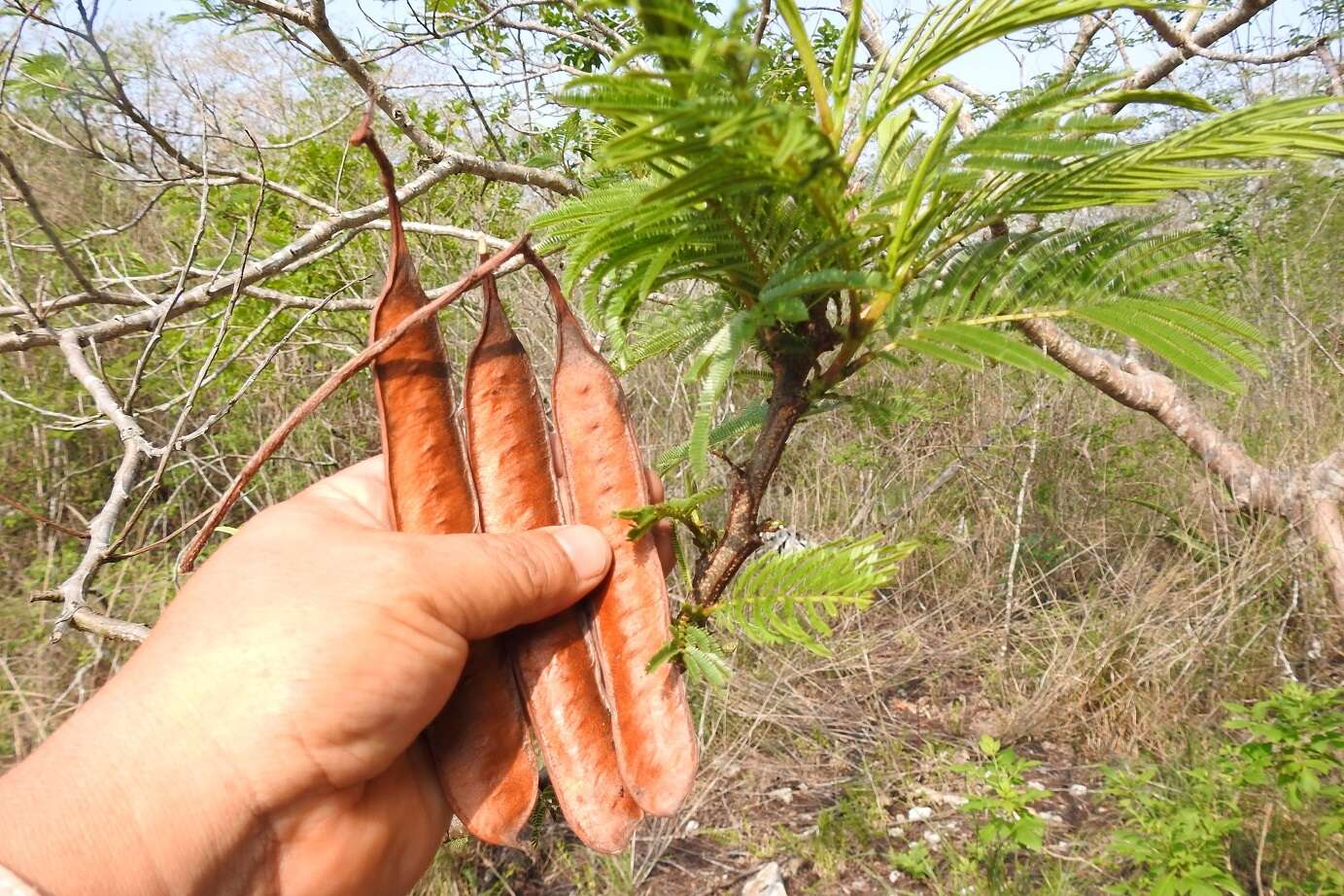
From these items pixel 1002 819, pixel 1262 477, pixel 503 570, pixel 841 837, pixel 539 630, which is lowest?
pixel 841 837

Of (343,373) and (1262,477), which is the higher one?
(343,373)

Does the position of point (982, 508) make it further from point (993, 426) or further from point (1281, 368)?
point (1281, 368)

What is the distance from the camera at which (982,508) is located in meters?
4.84

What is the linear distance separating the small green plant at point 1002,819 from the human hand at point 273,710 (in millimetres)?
2037

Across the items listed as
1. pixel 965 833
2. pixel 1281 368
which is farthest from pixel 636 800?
pixel 1281 368

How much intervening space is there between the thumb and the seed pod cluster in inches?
1.1

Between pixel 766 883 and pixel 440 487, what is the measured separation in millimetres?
2695

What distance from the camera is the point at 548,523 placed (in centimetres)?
112

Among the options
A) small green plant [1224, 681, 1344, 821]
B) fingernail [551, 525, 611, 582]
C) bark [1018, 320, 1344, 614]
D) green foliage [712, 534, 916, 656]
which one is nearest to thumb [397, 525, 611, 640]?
fingernail [551, 525, 611, 582]

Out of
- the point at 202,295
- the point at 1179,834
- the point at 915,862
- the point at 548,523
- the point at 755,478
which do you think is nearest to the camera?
the point at 755,478

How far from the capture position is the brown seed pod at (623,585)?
0.97 meters

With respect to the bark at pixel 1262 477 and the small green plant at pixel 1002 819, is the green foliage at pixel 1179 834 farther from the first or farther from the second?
the bark at pixel 1262 477

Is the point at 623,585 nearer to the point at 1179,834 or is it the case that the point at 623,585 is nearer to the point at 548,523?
the point at 548,523

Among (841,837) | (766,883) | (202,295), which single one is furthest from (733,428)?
(841,837)
